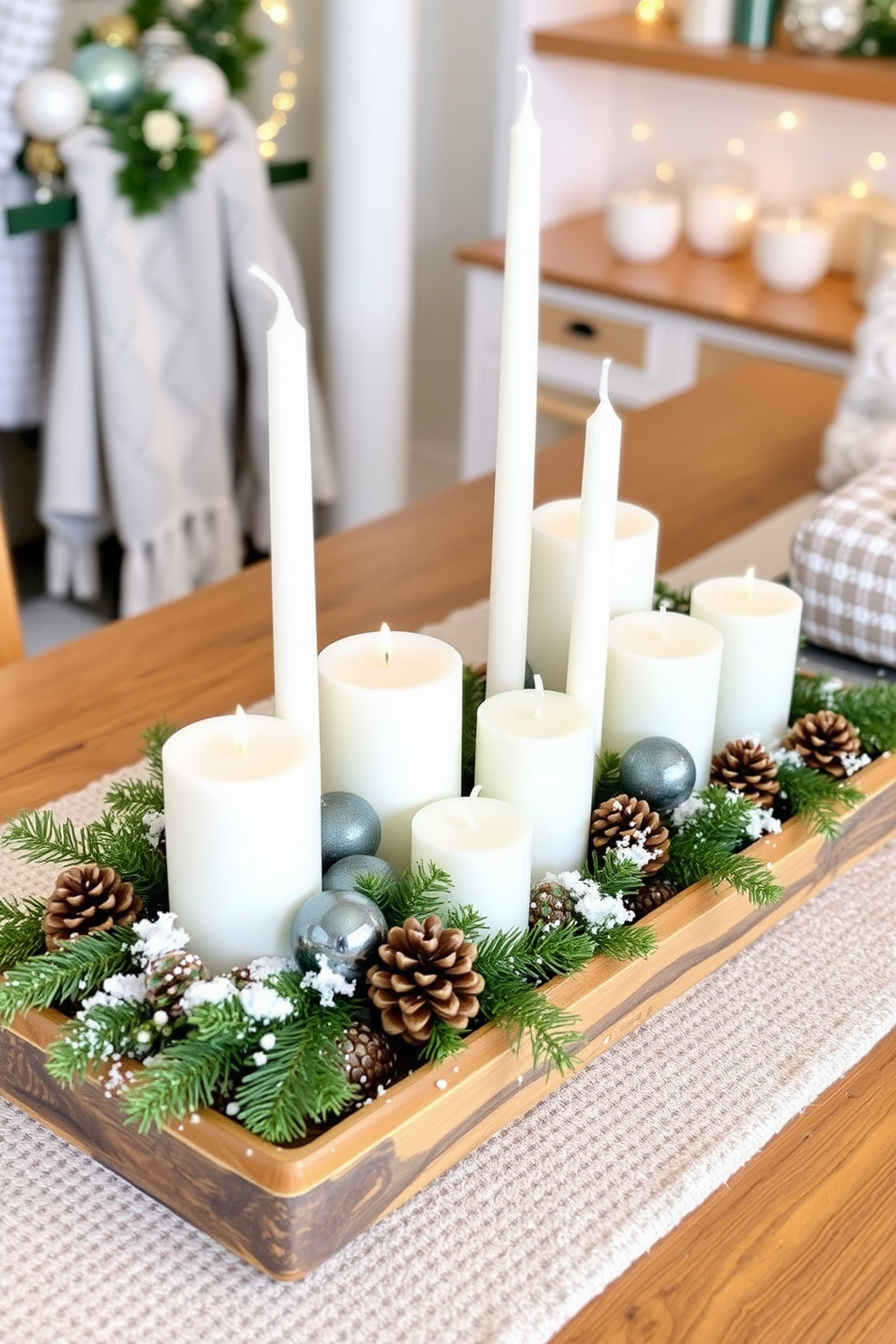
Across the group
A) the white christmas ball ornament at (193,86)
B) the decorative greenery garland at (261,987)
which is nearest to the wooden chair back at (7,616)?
the decorative greenery garland at (261,987)

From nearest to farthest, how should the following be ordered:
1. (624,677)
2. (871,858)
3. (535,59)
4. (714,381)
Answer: (624,677)
(871,858)
(714,381)
(535,59)

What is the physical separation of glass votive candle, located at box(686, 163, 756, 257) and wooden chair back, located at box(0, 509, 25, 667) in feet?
6.01

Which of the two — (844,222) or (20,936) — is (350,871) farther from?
(844,222)

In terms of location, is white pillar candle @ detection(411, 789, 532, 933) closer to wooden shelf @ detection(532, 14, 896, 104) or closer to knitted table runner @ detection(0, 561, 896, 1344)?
knitted table runner @ detection(0, 561, 896, 1344)

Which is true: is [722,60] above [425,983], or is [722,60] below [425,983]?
above

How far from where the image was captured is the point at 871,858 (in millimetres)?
866

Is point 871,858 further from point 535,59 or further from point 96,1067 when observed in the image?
point 535,59

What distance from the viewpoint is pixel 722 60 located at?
7.96ft

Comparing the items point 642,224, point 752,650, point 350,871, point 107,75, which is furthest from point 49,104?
point 350,871

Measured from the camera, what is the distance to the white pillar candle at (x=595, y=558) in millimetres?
660

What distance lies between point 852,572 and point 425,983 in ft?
1.91

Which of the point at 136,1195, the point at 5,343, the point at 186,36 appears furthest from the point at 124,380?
the point at 136,1195

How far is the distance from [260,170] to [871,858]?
1.89 meters

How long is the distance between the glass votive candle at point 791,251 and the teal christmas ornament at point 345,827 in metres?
2.08
